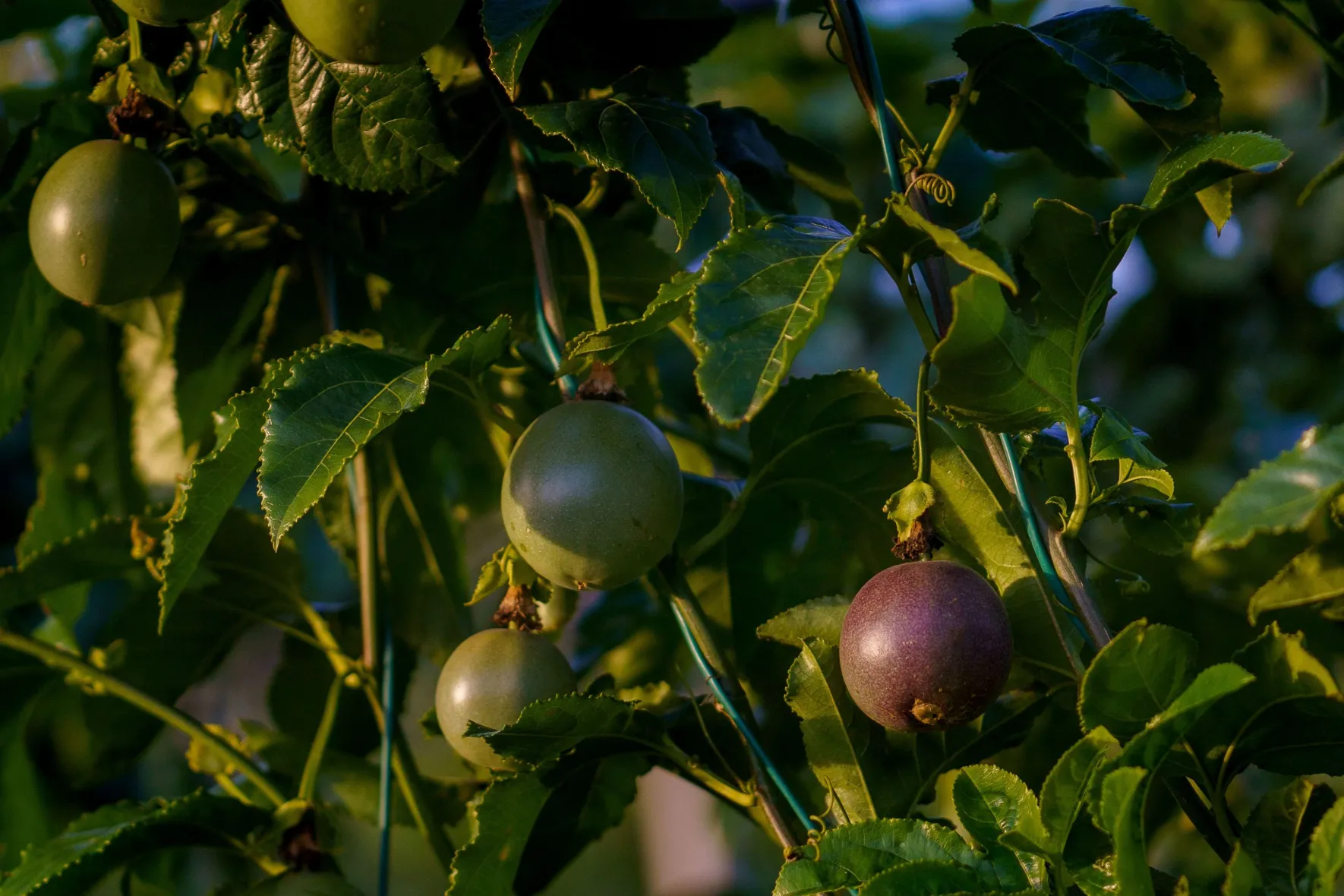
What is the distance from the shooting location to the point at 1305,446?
48cm

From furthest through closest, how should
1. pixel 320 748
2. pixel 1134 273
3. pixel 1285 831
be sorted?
pixel 1134 273 → pixel 320 748 → pixel 1285 831

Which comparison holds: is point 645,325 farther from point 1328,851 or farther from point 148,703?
point 148,703

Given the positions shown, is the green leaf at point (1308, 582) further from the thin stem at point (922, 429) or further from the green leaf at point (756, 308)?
the green leaf at point (756, 308)

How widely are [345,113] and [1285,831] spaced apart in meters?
0.66

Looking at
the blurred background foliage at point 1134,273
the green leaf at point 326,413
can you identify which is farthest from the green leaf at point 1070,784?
the blurred background foliage at point 1134,273

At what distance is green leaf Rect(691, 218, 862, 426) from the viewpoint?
498mm

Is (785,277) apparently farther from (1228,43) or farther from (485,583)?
(1228,43)

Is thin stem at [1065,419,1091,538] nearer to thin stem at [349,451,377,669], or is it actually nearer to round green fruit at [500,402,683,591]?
round green fruit at [500,402,683,591]

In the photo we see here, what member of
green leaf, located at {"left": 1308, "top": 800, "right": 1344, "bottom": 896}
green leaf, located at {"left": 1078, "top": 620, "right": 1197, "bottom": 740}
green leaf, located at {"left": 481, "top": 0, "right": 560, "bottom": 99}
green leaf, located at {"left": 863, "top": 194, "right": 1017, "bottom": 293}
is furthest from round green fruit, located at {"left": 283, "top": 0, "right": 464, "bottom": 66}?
green leaf, located at {"left": 1308, "top": 800, "right": 1344, "bottom": 896}

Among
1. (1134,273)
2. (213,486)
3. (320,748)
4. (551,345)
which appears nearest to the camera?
(213,486)

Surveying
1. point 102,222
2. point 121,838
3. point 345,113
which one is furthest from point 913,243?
point 121,838

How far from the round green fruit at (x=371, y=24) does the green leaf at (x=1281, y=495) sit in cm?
46

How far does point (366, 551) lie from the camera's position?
38.1 inches

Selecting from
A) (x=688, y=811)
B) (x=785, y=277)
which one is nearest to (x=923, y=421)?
(x=785, y=277)
